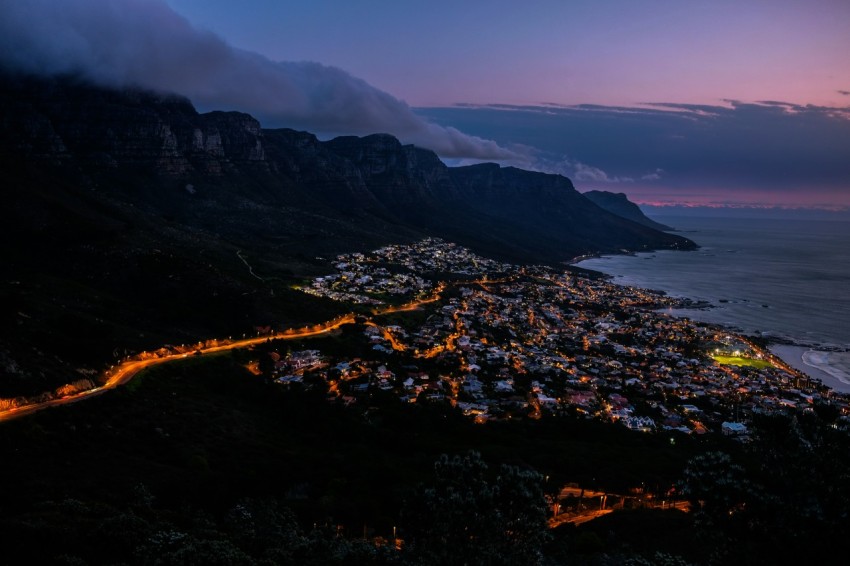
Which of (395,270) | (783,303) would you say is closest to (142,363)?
(395,270)

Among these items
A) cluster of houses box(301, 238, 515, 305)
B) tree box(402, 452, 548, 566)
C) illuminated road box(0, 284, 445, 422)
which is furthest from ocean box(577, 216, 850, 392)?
tree box(402, 452, 548, 566)

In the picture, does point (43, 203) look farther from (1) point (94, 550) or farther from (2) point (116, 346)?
(1) point (94, 550)

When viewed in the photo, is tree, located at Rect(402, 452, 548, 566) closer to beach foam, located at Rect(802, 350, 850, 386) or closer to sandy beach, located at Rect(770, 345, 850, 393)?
sandy beach, located at Rect(770, 345, 850, 393)

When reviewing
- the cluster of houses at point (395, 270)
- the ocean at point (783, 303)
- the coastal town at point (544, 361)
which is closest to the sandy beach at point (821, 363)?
the ocean at point (783, 303)

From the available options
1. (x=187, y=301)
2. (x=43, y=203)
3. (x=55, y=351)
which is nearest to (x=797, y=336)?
(x=187, y=301)

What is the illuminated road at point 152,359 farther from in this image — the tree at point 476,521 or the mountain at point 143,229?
the tree at point 476,521

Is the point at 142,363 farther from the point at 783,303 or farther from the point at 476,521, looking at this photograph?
the point at 783,303
